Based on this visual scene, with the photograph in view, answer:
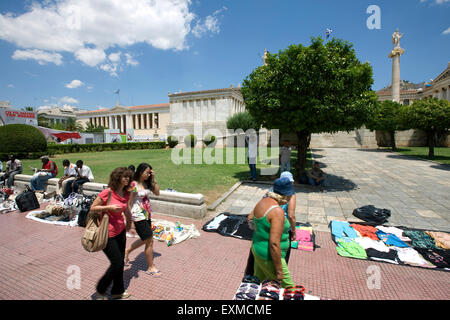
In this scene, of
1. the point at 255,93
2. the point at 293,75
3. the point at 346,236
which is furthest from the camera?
the point at 255,93

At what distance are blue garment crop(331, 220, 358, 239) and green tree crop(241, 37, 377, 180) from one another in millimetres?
3803

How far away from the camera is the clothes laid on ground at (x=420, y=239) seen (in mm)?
3752

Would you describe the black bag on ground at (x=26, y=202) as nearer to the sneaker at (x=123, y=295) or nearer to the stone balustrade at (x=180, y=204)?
the stone balustrade at (x=180, y=204)

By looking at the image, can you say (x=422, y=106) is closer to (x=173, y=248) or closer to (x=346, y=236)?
(x=346, y=236)

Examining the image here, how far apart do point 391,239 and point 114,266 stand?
461 cm

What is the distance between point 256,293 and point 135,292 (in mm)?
1672

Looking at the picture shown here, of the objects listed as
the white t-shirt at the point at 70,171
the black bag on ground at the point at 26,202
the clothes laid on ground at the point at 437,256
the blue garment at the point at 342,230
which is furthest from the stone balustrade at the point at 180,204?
the clothes laid on ground at the point at 437,256

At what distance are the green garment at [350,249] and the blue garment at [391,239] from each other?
0.57 meters

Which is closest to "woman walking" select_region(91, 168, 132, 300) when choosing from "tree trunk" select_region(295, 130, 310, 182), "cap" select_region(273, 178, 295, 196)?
"cap" select_region(273, 178, 295, 196)

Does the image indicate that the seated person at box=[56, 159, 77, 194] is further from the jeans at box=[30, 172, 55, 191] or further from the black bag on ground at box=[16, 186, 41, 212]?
the jeans at box=[30, 172, 55, 191]

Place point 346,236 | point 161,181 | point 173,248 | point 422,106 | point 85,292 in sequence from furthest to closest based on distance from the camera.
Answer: point 422,106, point 161,181, point 346,236, point 173,248, point 85,292

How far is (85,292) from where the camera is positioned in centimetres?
277
